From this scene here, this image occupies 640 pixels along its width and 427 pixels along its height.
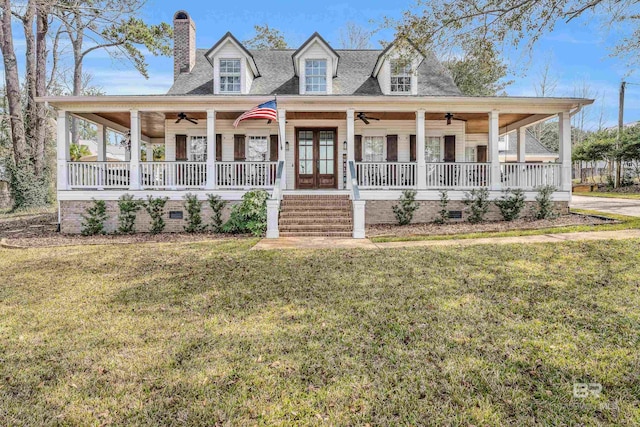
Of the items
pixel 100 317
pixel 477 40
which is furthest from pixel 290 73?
pixel 100 317

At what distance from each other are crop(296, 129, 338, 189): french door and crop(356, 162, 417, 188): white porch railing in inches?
86.4

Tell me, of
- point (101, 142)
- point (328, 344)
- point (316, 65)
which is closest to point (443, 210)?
point (316, 65)

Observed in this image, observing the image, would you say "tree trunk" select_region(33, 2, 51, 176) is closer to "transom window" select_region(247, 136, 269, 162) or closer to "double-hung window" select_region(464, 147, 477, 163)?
"transom window" select_region(247, 136, 269, 162)

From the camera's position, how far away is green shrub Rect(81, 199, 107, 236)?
1075 cm

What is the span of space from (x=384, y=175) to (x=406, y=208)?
1352 millimetres

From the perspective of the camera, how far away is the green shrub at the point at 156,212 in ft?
35.6

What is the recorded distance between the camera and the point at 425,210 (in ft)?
37.3

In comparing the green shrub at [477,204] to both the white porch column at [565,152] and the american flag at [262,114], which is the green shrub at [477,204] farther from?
the american flag at [262,114]

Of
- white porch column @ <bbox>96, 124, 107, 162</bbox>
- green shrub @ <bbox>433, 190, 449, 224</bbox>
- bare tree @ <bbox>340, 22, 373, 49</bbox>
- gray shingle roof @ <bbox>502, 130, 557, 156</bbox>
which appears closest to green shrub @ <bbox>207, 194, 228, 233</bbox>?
white porch column @ <bbox>96, 124, 107, 162</bbox>

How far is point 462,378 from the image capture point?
108 inches

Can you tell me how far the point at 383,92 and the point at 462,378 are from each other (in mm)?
12285

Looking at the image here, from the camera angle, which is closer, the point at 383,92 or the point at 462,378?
the point at 462,378

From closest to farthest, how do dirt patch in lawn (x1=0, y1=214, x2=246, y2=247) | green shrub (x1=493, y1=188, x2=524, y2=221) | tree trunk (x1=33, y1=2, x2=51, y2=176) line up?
dirt patch in lawn (x1=0, y1=214, x2=246, y2=247) < green shrub (x1=493, y1=188, x2=524, y2=221) < tree trunk (x1=33, y1=2, x2=51, y2=176)

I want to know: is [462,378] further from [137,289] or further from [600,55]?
[600,55]
